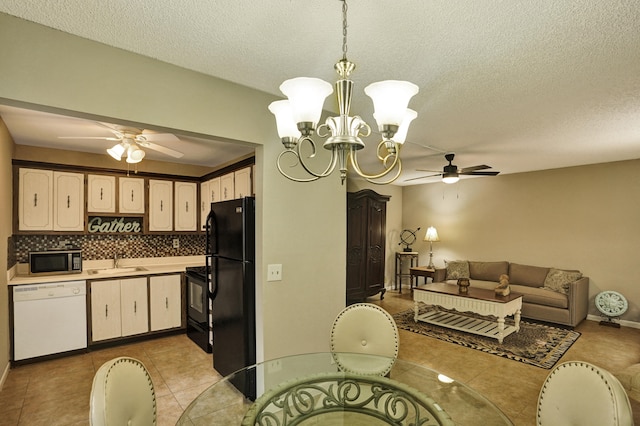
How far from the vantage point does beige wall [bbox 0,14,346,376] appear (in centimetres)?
158

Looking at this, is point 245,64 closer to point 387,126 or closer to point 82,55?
point 82,55

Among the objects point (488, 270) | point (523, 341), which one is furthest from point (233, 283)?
point (488, 270)

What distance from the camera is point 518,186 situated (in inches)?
234

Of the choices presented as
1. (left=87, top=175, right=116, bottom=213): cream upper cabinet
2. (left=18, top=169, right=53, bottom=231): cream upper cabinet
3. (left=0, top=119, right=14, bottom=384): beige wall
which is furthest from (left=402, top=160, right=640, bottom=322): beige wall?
(left=0, top=119, right=14, bottom=384): beige wall

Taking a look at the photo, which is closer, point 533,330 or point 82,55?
point 82,55

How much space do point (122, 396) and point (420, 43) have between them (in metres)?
2.12

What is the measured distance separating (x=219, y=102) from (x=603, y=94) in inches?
114

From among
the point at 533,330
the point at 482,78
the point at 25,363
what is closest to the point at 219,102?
the point at 482,78

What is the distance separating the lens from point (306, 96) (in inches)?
47.6

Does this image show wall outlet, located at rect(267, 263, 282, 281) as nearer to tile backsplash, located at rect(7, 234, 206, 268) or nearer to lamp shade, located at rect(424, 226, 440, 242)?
tile backsplash, located at rect(7, 234, 206, 268)

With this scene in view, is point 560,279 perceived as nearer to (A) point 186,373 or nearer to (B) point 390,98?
(B) point 390,98

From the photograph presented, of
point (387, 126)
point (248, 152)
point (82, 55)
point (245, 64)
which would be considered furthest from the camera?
point (248, 152)

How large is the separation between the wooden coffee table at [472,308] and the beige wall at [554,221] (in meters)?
1.67

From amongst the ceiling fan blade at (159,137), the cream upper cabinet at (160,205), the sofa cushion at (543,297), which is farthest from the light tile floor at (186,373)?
the ceiling fan blade at (159,137)
